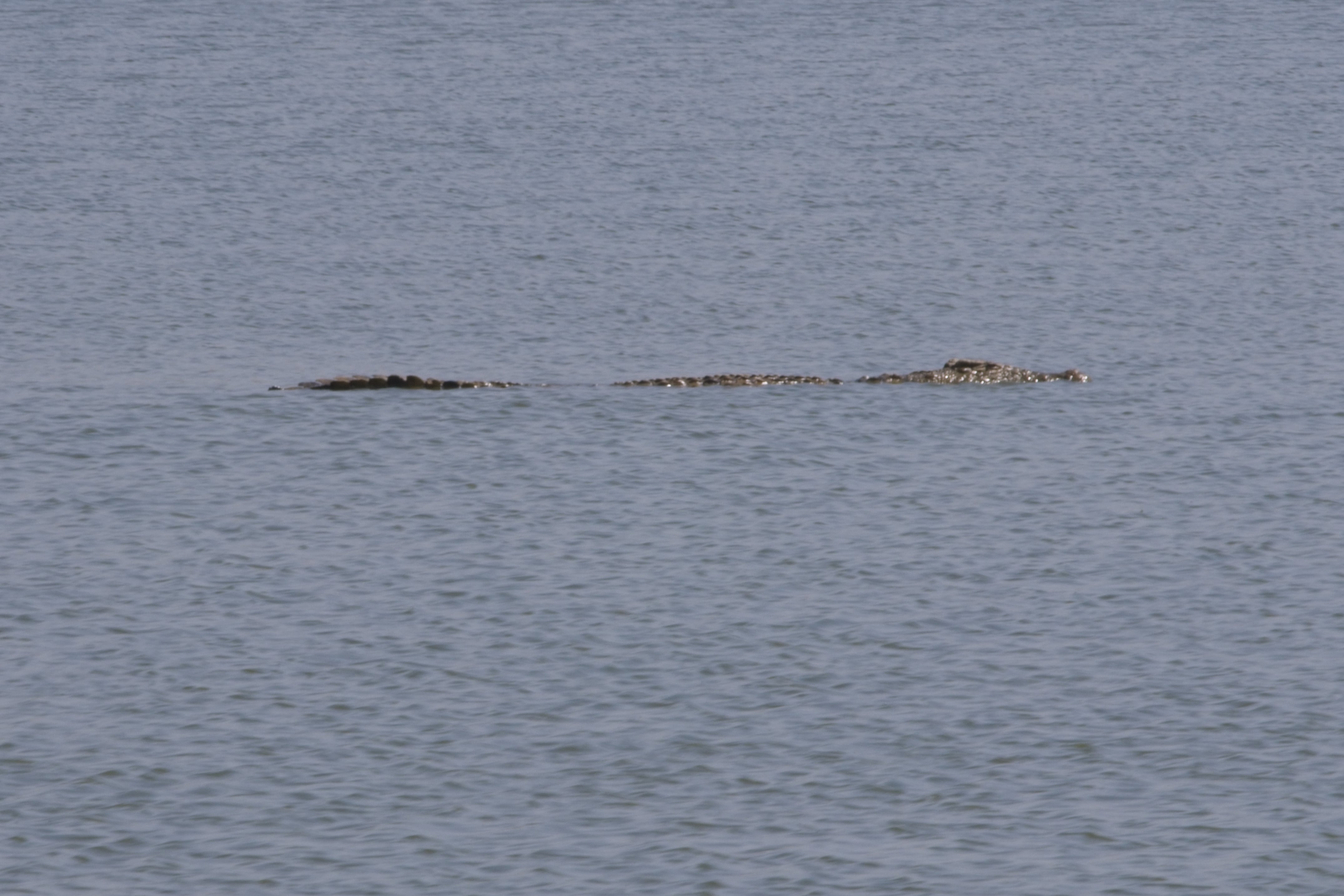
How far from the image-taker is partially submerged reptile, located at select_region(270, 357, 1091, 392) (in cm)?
4834

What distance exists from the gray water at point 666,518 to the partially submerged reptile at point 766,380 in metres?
0.47

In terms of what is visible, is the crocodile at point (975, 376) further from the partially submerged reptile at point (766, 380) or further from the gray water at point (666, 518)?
the gray water at point (666, 518)

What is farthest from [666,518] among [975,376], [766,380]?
[975,376]

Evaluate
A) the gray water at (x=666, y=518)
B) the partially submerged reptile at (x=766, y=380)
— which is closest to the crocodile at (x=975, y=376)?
the partially submerged reptile at (x=766, y=380)

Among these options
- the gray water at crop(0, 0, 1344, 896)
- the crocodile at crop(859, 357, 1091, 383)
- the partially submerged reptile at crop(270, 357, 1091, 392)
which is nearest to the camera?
the gray water at crop(0, 0, 1344, 896)

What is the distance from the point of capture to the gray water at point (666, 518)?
25547mm

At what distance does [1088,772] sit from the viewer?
26922mm

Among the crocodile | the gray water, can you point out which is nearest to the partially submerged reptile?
the crocodile

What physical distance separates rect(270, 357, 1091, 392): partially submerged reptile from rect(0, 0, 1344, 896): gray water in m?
0.47

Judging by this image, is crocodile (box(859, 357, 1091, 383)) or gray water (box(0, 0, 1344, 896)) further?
crocodile (box(859, 357, 1091, 383))

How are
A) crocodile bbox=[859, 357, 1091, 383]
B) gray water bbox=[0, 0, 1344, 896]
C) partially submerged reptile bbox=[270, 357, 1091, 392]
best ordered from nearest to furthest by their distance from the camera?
gray water bbox=[0, 0, 1344, 896], partially submerged reptile bbox=[270, 357, 1091, 392], crocodile bbox=[859, 357, 1091, 383]

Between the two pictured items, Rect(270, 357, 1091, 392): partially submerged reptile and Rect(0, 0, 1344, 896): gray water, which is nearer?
Rect(0, 0, 1344, 896): gray water

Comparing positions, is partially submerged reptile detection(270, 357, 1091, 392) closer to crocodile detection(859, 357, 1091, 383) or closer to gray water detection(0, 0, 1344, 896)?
crocodile detection(859, 357, 1091, 383)

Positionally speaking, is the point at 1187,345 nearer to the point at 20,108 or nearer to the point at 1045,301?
the point at 1045,301
